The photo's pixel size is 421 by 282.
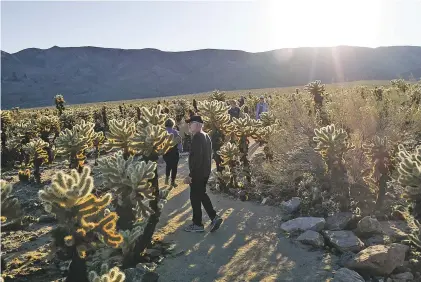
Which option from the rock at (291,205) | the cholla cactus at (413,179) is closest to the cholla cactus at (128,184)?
the rock at (291,205)

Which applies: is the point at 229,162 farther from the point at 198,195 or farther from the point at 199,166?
the point at 199,166

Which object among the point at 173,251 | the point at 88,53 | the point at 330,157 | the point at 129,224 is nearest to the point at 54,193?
the point at 129,224

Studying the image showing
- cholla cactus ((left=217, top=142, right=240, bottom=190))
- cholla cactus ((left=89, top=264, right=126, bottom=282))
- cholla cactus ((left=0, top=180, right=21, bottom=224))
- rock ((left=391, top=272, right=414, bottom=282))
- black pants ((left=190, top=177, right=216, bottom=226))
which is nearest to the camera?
cholla cactus ((left=89, top=264, right=126, bottom=282))

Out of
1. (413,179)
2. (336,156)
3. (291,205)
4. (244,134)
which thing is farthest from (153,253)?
(244,134)

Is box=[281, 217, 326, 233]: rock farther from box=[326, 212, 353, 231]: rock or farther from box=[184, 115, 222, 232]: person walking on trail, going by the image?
box=[184, 115, 222, 232]: person walking on trail

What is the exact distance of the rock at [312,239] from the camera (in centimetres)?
701

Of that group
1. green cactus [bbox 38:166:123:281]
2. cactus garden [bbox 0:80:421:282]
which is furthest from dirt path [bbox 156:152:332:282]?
green cactus [bbox 38:166:123:281]

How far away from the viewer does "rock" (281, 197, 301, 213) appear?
869 cm

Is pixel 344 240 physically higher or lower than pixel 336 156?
lower

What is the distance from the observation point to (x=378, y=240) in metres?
6.98

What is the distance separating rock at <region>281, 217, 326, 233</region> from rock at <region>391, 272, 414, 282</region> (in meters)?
1.80

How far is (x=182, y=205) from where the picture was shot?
9664 millimetres

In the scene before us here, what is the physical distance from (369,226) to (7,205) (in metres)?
5.64

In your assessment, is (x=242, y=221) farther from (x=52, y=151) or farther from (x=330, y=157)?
(x=52, y=151)
